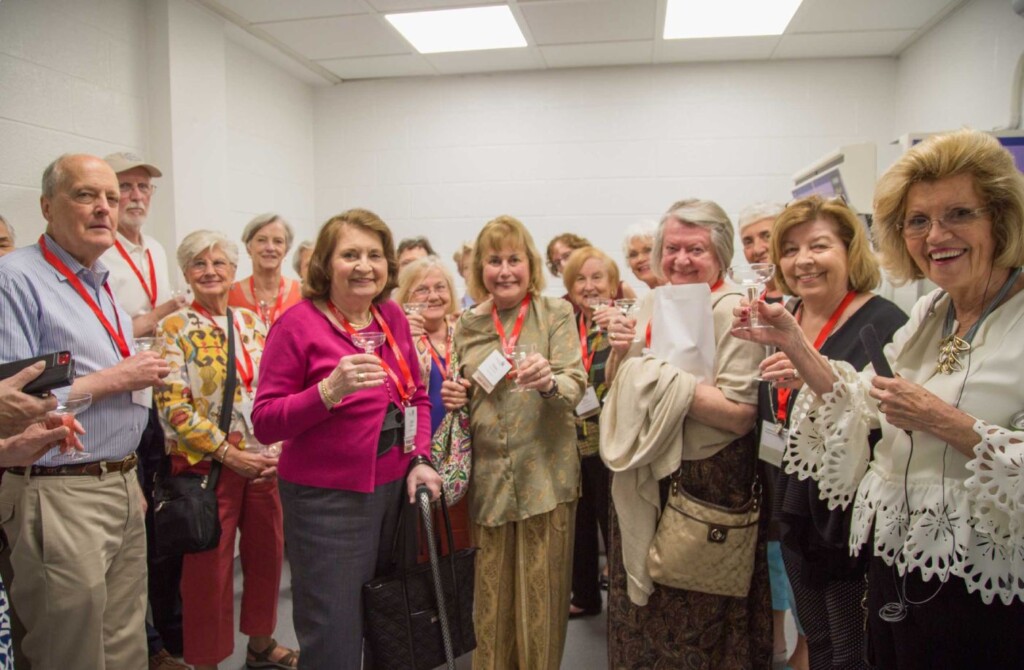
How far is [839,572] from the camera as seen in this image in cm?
158

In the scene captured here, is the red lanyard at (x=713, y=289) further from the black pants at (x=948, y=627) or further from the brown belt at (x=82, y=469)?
the brown belt at (x=82, y=469)

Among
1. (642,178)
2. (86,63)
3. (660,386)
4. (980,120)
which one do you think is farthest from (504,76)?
(660,386)

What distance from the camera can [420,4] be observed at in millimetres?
3779

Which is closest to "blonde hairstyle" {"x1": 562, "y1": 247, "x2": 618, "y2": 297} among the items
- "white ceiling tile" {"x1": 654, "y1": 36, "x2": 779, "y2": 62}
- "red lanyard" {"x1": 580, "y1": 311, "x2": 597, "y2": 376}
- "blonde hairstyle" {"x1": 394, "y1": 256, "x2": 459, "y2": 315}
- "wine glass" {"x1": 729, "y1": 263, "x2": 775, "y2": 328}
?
"red lanyard" {"x1": 580, "y1": 311, "x2": 597, "y2": 376}

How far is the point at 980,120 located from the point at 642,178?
87.5 inches

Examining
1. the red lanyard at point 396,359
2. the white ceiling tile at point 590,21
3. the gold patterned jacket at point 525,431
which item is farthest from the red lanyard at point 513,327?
the white ceiling tile at point 590,21

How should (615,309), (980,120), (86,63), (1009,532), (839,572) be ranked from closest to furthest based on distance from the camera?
(1009,532) → (839,572) → (615,309) → (86,63) → (980,120)

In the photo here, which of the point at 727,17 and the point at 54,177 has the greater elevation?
the point at 727,17

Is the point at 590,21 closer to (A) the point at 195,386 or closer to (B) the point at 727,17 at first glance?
(B) the point at 727,17

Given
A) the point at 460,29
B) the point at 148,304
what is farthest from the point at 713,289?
the point at 460,29

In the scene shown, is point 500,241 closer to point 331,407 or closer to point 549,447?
point 549,447

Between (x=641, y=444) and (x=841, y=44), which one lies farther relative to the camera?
(x=841, y=44)

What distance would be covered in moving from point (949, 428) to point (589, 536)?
2015 mm

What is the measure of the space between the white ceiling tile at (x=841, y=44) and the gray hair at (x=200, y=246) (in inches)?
155
